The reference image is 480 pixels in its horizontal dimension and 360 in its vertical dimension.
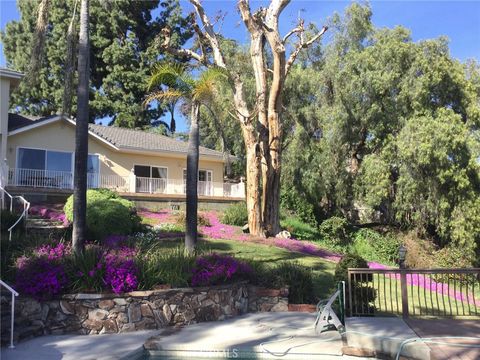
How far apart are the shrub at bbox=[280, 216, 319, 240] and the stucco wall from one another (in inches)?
238

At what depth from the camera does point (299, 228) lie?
26141 mm

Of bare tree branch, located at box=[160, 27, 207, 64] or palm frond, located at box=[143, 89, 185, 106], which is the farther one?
bare tree branch, located at box=[160, 27, 207, 64]

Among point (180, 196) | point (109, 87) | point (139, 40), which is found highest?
point (139, 40)

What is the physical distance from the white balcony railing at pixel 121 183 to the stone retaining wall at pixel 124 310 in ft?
53.3

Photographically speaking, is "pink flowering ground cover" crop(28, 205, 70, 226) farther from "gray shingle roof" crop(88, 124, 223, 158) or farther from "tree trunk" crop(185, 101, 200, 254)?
"gray shingle roof" crop(88, 124, 223, 158)

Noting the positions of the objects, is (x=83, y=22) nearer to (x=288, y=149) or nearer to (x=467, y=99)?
(x=288, y=149)

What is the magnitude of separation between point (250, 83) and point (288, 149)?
15.3 feet

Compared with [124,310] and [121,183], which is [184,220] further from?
[124,310]

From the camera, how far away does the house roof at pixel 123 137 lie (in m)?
24.2

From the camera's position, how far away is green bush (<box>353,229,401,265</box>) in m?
23.5

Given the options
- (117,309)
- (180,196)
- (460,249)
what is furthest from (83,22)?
(460,249)

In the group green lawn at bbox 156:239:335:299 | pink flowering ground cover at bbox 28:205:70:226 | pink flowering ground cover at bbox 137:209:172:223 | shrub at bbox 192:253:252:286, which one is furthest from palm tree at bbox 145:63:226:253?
pink flowering ground cover at bbox 137:209:172:223

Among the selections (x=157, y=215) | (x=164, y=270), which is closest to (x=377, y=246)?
(x=157, y=215)

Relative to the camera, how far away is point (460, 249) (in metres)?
22.9
